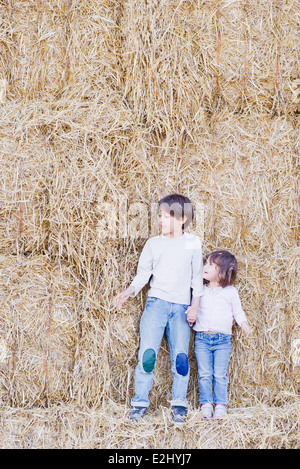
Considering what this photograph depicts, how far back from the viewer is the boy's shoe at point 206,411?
2.88 metres

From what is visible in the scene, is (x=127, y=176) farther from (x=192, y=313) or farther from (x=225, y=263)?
(x=192, y=313)

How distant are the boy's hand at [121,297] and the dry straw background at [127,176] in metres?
0.06

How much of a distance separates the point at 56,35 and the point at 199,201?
50.7 inches

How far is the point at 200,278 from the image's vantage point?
9.95 ft

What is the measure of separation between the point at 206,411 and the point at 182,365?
280 mm

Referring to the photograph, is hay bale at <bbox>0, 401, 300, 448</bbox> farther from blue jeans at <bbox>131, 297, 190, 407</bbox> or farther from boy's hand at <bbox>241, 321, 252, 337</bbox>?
boy's hand at <bbox>241, 321, 252, 337</bbox>

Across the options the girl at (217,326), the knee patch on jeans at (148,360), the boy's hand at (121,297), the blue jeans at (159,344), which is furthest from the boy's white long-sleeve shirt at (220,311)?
the boy's hand at (121,297)

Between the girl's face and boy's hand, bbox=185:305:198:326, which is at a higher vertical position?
the girl's face

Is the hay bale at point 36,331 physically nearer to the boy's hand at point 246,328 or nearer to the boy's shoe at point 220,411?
Result: the boy's shoe at point 220,411

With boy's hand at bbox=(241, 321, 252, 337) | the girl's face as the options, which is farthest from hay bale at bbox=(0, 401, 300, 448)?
the girl's face

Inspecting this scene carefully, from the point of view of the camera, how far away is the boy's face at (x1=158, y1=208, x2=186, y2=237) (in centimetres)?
297

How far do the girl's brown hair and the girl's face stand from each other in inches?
0.7

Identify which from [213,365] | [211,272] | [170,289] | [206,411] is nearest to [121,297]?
[170,289]

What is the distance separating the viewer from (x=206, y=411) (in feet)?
9.46
